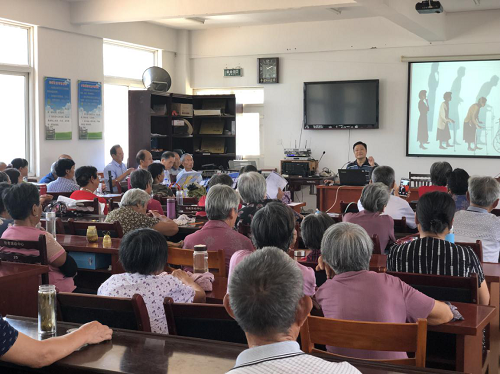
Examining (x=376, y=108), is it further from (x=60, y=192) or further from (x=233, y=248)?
(x=233, y=248)

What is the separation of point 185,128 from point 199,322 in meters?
9.54

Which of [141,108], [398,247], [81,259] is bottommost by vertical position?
[81,259]

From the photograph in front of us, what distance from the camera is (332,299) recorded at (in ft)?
7.89

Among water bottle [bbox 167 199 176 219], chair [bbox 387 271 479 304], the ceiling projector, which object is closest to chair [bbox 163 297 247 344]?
chair [bbox 387 271 479 304]

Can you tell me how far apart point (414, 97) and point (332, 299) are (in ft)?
29.1

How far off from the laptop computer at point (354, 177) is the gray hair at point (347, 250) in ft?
20.2

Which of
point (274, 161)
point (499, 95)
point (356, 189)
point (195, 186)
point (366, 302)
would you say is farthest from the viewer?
point (274, 161)

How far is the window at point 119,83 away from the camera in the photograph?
10750 mm

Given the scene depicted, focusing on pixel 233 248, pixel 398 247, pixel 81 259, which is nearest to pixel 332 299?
pixel 398 247

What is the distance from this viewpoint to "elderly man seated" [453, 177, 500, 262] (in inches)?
163

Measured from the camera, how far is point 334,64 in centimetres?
1118

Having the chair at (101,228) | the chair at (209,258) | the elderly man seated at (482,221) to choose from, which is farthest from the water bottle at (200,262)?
the elderly man seated at (482,221)

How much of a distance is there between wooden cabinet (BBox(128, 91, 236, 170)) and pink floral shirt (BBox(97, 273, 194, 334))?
26.7 feet

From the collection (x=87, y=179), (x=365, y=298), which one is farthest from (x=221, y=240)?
(x=87, y=179)
